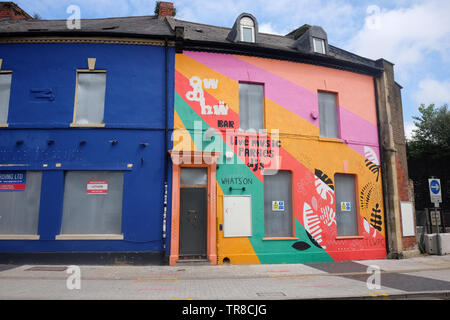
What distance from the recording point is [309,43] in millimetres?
12547

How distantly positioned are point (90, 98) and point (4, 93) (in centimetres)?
298

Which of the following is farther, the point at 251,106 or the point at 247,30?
the point at 247,30

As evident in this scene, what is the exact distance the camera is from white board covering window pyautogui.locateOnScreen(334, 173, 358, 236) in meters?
11.8

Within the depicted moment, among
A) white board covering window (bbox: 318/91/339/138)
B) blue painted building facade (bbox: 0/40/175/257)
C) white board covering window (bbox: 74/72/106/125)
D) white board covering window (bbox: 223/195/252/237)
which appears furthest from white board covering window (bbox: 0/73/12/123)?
white board covering window (bbox: 318/91/339/138)

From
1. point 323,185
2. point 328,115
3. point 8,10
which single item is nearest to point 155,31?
point 328,115

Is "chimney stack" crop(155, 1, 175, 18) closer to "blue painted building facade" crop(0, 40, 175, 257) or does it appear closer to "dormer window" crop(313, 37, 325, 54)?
"blue painted building facade" crop(0, 40, 175, 257)

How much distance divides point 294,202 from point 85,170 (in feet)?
24.0

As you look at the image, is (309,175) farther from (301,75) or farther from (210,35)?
(210,35)

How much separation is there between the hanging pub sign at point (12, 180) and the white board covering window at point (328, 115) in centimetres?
1087

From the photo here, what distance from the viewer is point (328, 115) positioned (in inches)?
492

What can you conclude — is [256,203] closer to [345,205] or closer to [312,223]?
[312,223]

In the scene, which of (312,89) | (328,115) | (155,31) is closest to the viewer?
(155,31)

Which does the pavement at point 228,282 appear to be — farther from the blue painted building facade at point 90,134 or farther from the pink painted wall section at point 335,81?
the pink painted wall section at point 335,81
